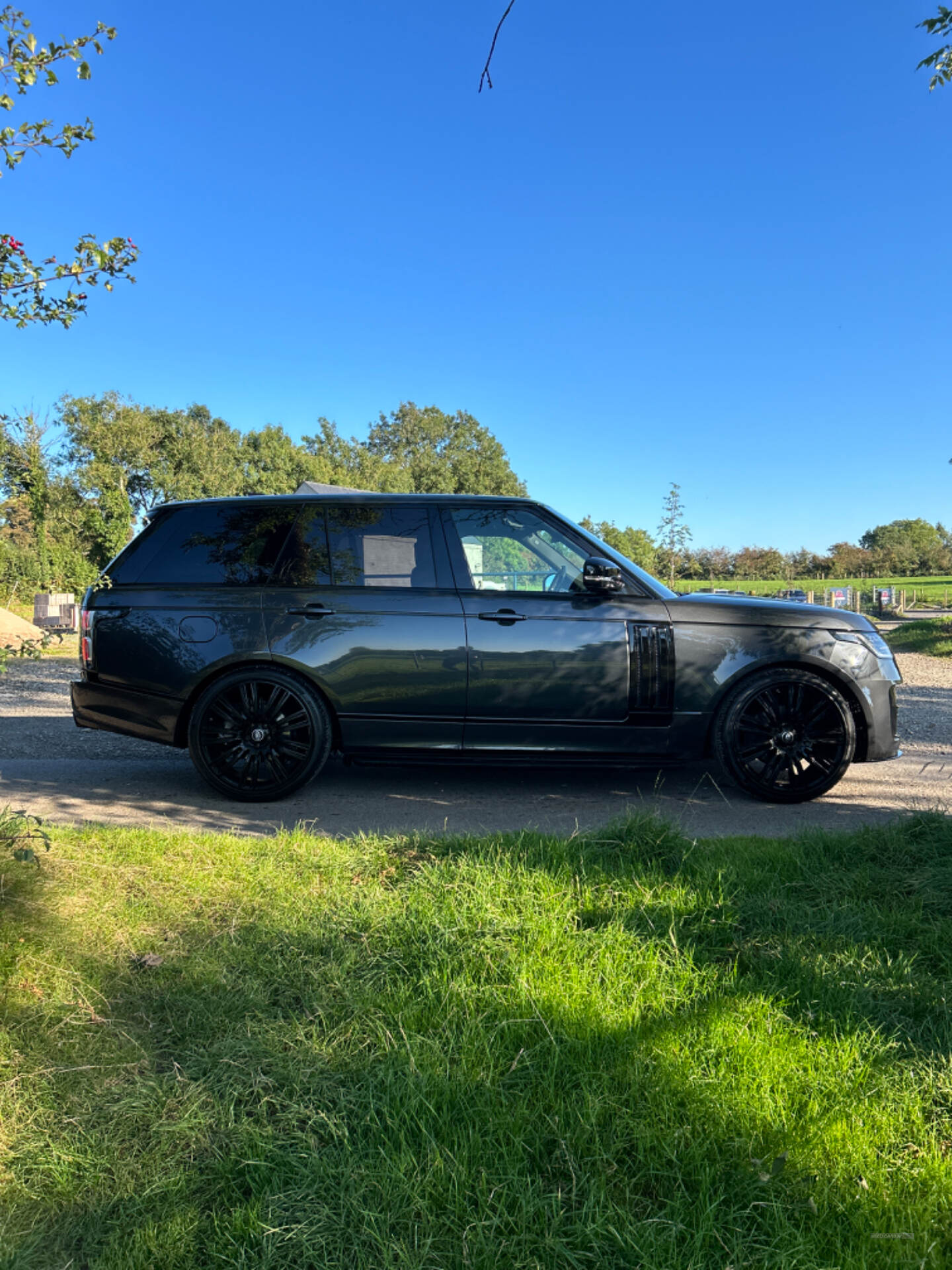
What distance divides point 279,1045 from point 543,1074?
2.40ft

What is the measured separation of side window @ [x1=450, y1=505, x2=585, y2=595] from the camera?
4973 mm

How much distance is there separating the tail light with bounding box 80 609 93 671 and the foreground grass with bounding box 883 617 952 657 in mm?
16164

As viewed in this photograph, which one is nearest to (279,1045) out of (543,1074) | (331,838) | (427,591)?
(543,1074)

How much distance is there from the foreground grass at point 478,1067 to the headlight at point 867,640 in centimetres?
185

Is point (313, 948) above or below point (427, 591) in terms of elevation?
below

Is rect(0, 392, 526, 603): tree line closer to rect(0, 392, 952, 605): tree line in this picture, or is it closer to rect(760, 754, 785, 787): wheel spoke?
rect(0, 392, 952, 605): tree line

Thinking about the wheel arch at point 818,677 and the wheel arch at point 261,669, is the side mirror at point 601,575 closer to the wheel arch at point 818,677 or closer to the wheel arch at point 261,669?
the wheel arch at point 818,677

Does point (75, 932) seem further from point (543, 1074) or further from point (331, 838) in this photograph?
point (543, 1074)

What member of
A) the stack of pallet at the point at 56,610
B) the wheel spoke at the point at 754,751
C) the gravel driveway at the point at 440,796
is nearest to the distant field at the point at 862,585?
the stack of pallet at the point at 56,610

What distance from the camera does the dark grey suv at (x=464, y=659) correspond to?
478 cm

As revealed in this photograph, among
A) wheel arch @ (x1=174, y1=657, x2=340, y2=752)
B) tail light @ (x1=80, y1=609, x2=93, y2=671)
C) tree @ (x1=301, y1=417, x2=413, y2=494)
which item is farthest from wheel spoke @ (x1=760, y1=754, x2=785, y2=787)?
tree @ (x1=301, y1=417, x2=413, y2=494)

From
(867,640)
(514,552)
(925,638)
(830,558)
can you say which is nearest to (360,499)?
(514,552)

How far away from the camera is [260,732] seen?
492 centimetres

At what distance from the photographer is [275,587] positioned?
16.4ft
